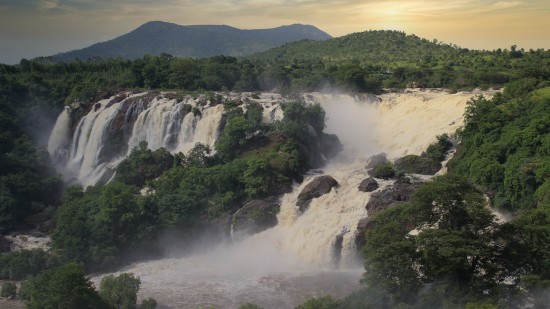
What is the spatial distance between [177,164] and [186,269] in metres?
10.1

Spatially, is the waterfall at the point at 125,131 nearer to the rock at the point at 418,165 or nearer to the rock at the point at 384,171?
the rock at the point at 384,171

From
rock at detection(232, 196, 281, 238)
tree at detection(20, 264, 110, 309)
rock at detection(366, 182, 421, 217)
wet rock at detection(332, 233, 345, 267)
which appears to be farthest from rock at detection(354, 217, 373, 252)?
tree at detection(20, 264, 110, 309)

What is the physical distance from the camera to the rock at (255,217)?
2684 cm

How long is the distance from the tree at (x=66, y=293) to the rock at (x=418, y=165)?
16782 mm

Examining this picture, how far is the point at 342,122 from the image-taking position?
38438 millimetres

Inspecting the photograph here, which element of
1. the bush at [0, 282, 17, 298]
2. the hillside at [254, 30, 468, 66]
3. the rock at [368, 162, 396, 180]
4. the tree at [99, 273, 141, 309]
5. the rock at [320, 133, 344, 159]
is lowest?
the bush at [0, 282, 17, 298]

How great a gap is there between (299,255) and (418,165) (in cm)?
870

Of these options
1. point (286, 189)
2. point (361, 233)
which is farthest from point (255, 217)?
point (361, 233)

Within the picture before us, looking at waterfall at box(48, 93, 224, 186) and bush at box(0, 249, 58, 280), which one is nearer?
bush at box(0, 249, 58, 280)

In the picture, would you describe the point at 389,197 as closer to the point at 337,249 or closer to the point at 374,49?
the point at 337,249

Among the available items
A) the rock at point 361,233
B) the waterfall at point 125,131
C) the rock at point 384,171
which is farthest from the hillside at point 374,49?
the rock at point 361,233

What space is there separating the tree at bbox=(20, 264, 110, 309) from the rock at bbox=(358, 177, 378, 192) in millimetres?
13212

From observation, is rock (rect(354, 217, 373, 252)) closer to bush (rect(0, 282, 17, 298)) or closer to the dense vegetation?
the dense vegetation

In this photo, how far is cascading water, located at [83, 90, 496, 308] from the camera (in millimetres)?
21453
